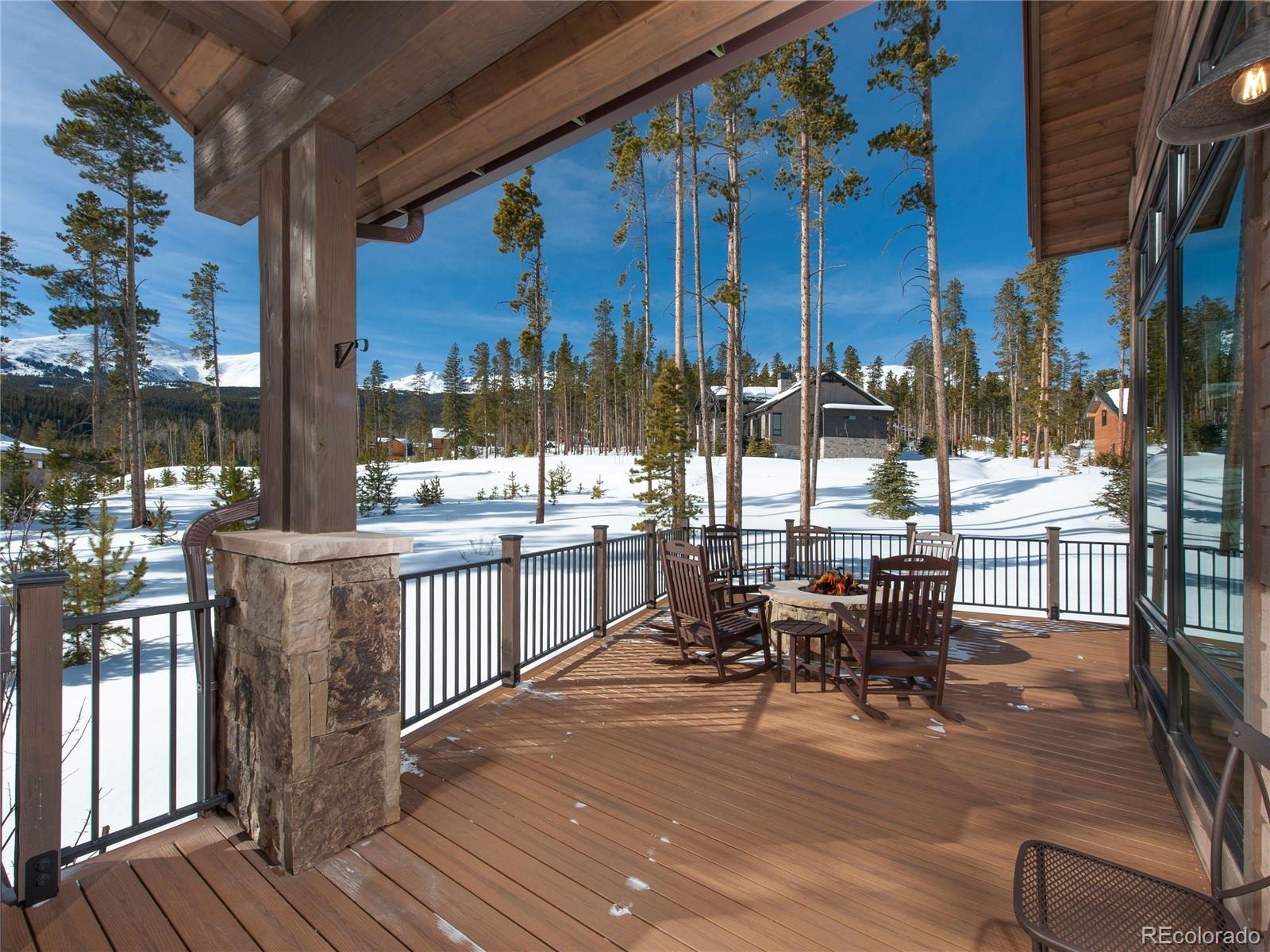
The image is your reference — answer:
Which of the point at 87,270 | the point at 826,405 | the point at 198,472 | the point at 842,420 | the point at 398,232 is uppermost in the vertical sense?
the point at 87,270

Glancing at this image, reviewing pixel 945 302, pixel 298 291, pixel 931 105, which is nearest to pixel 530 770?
pixel 298 291

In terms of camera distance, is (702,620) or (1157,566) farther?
(702,620)

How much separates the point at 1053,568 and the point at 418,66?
7289 millimetres

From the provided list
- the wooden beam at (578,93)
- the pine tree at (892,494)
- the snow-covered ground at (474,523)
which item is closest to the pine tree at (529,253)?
the snow-covered ground at (474,523)

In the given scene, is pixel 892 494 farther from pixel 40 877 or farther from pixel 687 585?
pixel 40 877

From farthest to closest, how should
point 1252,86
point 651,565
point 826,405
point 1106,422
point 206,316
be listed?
1. point 826,405
2. point 1106,422
3. point 206,316
4. point 651,565
5. point 1252,86

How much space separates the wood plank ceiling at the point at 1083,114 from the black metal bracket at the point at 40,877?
5.72 metres

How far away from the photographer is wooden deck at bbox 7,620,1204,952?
1931mm

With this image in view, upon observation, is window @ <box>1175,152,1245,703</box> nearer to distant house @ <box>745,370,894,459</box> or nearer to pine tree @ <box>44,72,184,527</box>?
pine tree @ <box>44,72,184,527</box>

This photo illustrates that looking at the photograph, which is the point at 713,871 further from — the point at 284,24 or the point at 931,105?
the point at 931,105

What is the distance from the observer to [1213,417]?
2.37 m

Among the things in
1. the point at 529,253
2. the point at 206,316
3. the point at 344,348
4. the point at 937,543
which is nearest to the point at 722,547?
the point at 937,543

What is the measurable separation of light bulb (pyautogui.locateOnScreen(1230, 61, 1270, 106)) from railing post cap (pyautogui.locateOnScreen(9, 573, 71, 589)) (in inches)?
139

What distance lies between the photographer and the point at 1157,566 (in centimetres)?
347
